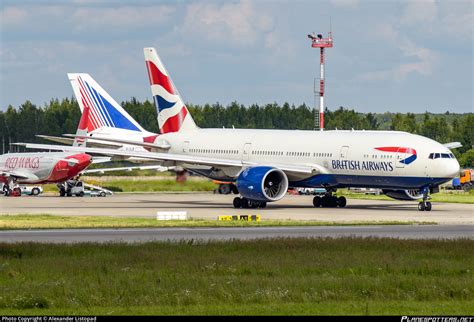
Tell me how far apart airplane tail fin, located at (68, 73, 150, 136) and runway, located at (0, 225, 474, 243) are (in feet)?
109

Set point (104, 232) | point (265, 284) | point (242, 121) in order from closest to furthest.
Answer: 1. point (265, 284)
2. point (104, 232)
3. point (242, 121)

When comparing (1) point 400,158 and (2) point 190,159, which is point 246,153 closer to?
(2) point 190,159

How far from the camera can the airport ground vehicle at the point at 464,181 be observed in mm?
99650

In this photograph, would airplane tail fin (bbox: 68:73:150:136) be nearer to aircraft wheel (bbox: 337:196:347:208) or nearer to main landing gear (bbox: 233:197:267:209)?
main landing gear (bbox: 233:197:267:209)

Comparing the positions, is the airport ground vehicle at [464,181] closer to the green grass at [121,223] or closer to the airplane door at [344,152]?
the airplane door at [344,152]

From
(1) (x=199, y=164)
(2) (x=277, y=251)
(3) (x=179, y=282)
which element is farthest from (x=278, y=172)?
(3) (x=179, y=282)

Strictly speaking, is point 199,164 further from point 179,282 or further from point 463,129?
point 463,129

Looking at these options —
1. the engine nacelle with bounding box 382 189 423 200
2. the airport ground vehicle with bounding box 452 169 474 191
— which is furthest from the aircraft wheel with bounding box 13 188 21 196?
the engine nacelle with bounding box 382 189 423 200

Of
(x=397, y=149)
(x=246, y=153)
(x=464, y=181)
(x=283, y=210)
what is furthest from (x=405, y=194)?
(x=464, y=181)

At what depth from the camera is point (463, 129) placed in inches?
6639

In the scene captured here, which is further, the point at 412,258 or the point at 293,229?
the point at 293,229

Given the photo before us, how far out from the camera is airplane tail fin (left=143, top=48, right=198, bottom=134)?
259ft

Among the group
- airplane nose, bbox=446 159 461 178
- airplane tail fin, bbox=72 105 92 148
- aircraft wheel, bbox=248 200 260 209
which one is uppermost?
airplane tail fin, bbox=72 105 92 148

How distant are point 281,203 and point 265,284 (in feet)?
166
